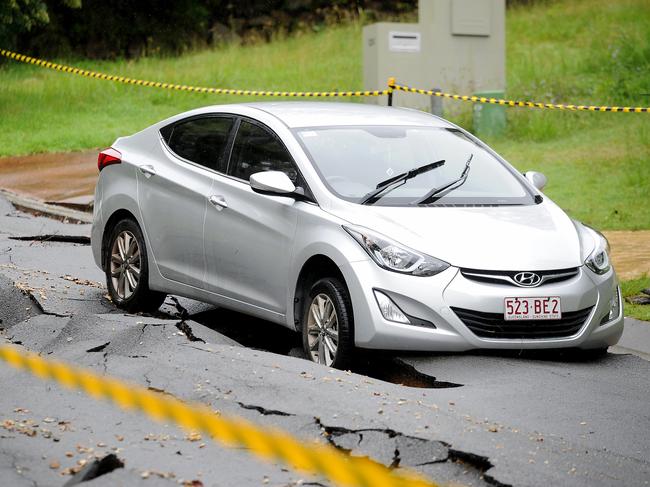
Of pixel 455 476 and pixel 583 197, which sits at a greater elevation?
pixel 455 476

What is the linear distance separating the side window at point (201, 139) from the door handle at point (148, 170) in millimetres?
213

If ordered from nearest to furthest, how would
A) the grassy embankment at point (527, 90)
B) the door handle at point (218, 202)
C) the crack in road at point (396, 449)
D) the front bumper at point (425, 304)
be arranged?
1. the crack in road at point (396, 449)
2. the front bumper at point (425, 304)
3. the door handle at point (218, 202)
4. the grassy embankment at point (527, 90)

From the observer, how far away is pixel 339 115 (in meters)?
8.69

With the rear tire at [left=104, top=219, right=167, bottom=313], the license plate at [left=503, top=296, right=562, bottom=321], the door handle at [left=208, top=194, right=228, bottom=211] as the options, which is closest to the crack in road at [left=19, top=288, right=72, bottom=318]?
the rear tire at [left=104, top=219, right=167, bottom=313]

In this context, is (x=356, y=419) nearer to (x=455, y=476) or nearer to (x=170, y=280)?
(x=455, y=476)

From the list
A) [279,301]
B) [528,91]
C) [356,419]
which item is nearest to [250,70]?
[528,91]

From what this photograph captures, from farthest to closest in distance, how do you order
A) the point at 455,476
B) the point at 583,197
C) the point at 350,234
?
the point at 583,197 < the point at 350,234 < the point at 455,476

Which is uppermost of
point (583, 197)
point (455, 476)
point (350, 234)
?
point (350, 234)

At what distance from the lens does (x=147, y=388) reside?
675 centimetres

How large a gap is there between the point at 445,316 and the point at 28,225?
8121 millimetres

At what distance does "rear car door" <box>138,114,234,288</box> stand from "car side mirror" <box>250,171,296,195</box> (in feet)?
2.60

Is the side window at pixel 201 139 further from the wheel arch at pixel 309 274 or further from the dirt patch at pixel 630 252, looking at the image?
the dirt patch at pixel 630 252

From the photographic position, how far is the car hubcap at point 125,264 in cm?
936

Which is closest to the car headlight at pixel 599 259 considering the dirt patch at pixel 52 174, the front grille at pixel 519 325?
the front grille at pixel 519 325
